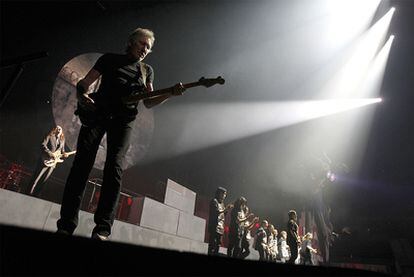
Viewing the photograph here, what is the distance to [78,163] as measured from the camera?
2.27 metres

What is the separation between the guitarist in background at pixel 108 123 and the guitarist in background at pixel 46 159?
484 cm

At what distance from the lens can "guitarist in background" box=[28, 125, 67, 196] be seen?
20.3 ft

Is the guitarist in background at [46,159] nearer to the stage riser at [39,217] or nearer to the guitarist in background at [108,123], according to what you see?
the stage riser at [39,217]

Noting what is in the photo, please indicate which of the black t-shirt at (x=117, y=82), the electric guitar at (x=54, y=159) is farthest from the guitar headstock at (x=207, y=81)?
the electric guitar at (x=54, y=159)

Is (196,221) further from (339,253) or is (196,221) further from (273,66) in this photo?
(339,253)

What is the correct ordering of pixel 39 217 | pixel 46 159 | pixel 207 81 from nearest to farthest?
1. pixel 207 81
2. pixel 39 217
3. pixel 46 159

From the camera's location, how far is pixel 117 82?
2516mm

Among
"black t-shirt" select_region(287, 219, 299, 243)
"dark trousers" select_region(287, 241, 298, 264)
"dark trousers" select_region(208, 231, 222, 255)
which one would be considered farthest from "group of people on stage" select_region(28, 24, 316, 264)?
"dark trousers" select_region(287, 241, 298, 264)

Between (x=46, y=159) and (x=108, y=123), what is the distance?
505 cm

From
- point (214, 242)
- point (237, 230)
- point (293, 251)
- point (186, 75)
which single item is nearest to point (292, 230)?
point (293, 251)

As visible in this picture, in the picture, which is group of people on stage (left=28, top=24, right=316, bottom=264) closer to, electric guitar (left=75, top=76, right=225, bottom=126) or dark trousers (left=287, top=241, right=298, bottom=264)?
electric guitar (left=75, top=76, right=225, bottom=126)

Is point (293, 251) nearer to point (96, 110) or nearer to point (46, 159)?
point (46, 159)

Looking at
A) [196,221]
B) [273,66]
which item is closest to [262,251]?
[196,221]

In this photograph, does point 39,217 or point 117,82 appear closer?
point 117,82
